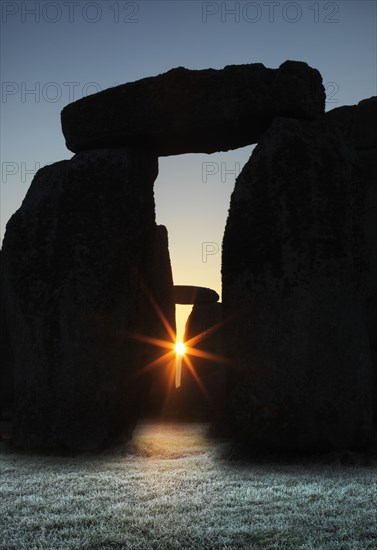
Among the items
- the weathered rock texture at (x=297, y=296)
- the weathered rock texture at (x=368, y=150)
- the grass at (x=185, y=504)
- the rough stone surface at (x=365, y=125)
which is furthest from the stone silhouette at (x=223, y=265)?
the rough stone surface at (x=365, y=125)

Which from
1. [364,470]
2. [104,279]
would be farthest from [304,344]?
[104,279]

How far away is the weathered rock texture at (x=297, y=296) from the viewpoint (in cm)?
502

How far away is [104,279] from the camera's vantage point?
5.90 m

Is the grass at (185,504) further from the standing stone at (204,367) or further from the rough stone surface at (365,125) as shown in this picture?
the rough stone surface at (365,125)

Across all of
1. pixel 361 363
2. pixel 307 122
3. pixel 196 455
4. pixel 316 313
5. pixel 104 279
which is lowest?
pixel 196 455

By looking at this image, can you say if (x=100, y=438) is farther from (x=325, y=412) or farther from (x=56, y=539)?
(x=56, y=539)

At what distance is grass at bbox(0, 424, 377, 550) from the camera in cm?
280

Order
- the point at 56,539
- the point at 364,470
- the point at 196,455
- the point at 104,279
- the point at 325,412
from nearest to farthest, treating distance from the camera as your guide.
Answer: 1. the point at 56,539
2. the point at 364,470
3. the point at 325,412
4. the point at 196,455
5. the point at 104,279

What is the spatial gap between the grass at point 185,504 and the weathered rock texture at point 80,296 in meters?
0.62

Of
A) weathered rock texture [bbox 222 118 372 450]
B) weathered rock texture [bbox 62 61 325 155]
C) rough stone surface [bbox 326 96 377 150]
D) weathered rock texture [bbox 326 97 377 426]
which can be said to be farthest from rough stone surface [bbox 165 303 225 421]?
rough stone surface [bbox 326 96 377 150]

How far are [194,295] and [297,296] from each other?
10.2 m

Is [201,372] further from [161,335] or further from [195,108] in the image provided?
[195,108]

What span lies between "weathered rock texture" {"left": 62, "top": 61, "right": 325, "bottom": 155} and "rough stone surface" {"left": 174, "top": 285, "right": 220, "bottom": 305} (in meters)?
8.80

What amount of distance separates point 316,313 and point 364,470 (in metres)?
1.23
